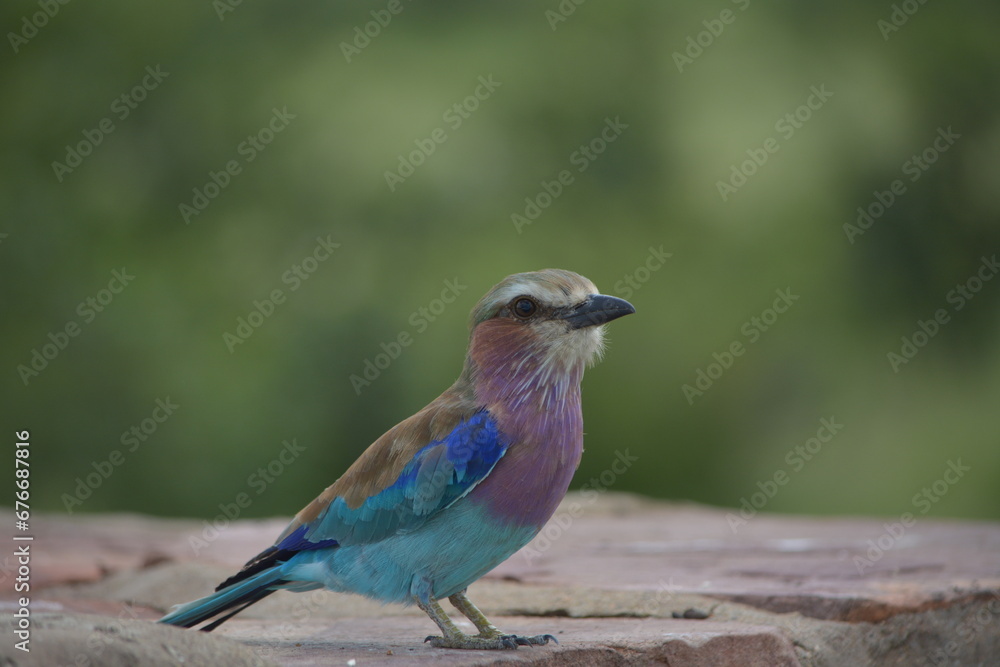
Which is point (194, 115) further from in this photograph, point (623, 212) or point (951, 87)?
point (951, 87)

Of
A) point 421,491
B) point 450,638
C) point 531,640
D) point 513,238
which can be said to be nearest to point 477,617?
point 450,638

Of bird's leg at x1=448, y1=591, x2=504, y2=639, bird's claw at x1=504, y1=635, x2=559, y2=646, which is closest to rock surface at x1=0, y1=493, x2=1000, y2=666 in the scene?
bird's claw at x1=504, y1=635, x2=559, y2=646

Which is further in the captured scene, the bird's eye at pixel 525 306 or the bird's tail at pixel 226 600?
the bird's eye at pixel 525 306

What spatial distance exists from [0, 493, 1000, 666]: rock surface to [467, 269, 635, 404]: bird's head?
0.94m

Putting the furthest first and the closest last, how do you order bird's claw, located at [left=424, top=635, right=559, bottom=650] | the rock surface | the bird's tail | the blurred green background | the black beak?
the blurred green background → the black beak → the bird's tail → bird's claw, located at [left=424, top=635, right=559, bottom=650] → the rock surface

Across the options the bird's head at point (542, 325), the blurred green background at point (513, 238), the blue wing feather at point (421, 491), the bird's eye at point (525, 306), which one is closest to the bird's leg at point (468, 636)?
the blue wing feather at point (421, 491)

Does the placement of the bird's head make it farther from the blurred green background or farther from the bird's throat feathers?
the blurred green background

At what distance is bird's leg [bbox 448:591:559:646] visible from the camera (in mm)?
3893

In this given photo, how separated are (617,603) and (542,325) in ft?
4.36

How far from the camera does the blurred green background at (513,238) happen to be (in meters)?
10.2

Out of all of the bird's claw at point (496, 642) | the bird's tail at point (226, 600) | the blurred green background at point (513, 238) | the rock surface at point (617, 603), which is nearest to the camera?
the rock surface at point (617, 603)

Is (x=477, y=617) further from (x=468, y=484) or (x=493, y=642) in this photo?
(x=468, y=484)

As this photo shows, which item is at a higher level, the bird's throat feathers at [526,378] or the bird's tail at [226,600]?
the bird's throat feathers at [526,378]

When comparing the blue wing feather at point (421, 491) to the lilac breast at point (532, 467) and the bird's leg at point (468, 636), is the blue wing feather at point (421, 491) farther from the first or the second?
the bird's leg at point (468, 636)
